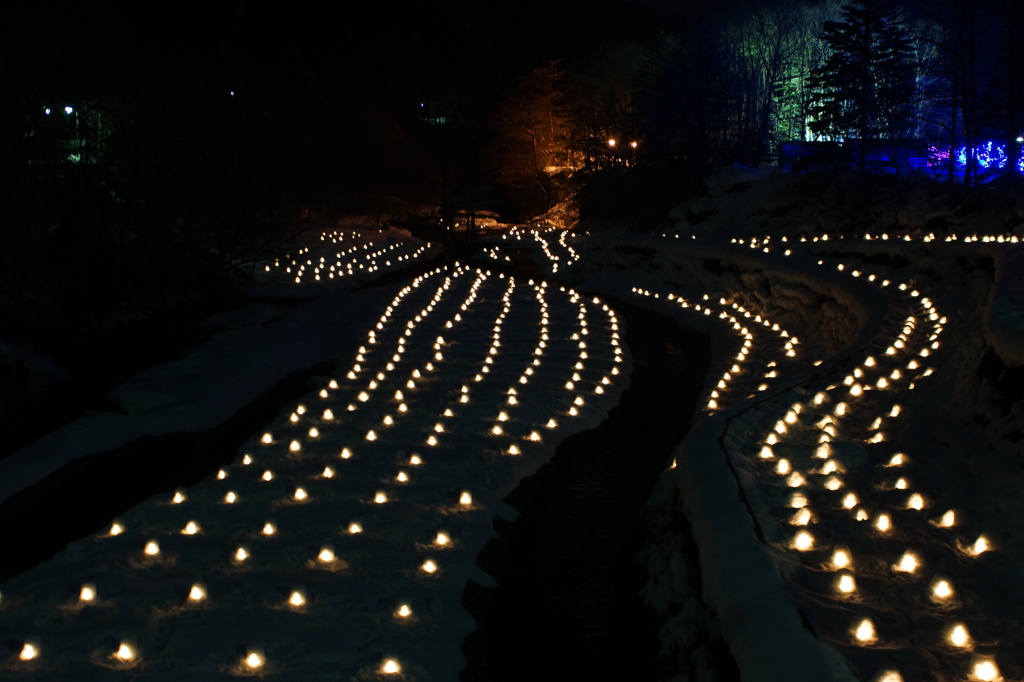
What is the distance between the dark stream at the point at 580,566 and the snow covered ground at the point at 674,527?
0.61ft

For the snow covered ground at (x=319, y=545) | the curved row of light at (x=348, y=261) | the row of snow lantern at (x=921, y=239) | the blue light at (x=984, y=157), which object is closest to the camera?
the snow covered ground at (x=319, y=545)

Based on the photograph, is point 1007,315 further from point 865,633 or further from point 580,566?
point 580,566

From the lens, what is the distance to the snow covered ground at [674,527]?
4.41 meters

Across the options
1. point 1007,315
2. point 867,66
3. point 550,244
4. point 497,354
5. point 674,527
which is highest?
point 867,66

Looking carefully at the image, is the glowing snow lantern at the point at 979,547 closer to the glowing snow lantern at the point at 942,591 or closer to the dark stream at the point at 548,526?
the glowing snow lantern at the point at 942,591

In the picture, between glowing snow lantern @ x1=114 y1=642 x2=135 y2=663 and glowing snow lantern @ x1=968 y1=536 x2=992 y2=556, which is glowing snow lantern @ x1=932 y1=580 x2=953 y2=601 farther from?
glowing snow lantern @ x1=114 y1=642 x2=135 y2=663

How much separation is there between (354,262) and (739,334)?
14851 mm

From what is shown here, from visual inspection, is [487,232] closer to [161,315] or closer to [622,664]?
[161,315]

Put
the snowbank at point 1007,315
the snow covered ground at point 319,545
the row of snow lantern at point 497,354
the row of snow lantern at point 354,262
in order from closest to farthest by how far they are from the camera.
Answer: the snow covered ground at point 319,545 < the snowbank at point 1007,315 < the row of snow lantern at point 497,354 < the row of snow lantern at point 354,262

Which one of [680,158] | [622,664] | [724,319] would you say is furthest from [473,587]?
[680,158]

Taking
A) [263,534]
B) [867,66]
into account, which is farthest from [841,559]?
[867,66]

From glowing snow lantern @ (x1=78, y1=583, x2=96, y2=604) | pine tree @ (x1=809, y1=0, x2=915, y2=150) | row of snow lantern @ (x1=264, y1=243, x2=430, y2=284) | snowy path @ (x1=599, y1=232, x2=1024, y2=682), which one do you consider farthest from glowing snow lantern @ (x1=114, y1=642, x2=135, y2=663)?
pine tree @ (x1=809, y1=0, x2=915, y2=150)

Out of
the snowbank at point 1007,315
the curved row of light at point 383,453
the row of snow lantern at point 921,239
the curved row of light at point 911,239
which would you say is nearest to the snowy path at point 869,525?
the snowbank at point 1007,315

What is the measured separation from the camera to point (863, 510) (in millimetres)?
5500
